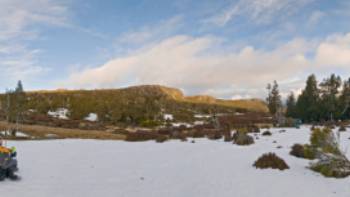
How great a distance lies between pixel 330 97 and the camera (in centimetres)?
5356

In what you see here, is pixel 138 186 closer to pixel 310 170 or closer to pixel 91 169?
pixel 91 169

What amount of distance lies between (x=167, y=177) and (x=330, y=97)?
49.0 metres

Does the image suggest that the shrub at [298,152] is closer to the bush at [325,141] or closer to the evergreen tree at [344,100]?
the bush at [325,141]

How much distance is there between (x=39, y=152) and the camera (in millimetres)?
18766

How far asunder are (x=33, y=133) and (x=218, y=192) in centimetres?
2760

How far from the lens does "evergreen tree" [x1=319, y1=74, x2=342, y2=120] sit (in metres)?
53.3

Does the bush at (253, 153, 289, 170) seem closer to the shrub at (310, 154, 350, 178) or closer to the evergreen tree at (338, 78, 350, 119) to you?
the shrub at (310, 154, 350, 178)

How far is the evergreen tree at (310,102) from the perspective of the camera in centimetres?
5509

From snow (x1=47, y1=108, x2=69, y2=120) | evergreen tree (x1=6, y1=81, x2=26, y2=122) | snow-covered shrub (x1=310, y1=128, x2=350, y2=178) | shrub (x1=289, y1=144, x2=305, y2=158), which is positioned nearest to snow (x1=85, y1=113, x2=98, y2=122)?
snow (x1=47, y1=108, x2=69, y2=120)

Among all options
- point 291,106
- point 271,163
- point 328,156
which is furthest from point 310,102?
point 328,156

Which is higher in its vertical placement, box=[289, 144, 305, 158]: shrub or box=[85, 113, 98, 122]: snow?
box=[85, 113, 98, 122]: snow

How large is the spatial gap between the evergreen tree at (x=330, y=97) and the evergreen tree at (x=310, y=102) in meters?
0.92

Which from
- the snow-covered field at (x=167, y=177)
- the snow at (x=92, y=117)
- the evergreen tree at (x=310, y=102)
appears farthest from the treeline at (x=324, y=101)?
the snow-covered field at (x=167, y=177)

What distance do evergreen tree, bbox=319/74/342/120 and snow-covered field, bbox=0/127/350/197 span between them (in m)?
40.1
